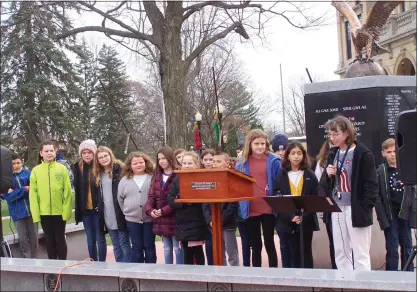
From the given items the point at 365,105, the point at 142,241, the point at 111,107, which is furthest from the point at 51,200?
the point at 111,107

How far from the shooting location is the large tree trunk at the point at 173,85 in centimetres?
1673

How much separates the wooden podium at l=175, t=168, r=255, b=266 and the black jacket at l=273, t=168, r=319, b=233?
917mm

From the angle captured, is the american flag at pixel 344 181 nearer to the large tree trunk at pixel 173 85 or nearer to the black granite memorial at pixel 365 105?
the black granite memorial at pixel 365 105

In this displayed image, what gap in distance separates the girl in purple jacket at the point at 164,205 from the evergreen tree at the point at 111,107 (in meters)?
36.9

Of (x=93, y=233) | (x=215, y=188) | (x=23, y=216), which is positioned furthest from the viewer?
(x=23, y=216)

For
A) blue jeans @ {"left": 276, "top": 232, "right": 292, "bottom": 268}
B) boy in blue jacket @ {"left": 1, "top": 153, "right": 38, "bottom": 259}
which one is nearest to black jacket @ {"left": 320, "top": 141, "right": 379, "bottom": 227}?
blue jeans @ {"left": 276, "top": 232, "right": 292, "bottom": 268}

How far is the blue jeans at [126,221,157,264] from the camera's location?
7.05m

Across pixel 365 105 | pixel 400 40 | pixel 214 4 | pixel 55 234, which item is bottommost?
pixel 55 234

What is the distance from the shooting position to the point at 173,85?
55.3ft

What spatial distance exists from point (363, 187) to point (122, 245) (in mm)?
3229

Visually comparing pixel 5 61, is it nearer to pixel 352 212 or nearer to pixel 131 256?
pixel 131 256

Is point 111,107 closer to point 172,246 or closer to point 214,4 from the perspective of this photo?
point 214,4

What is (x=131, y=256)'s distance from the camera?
7207 millimetres

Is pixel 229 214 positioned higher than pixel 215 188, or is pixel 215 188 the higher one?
pixel 215 188
